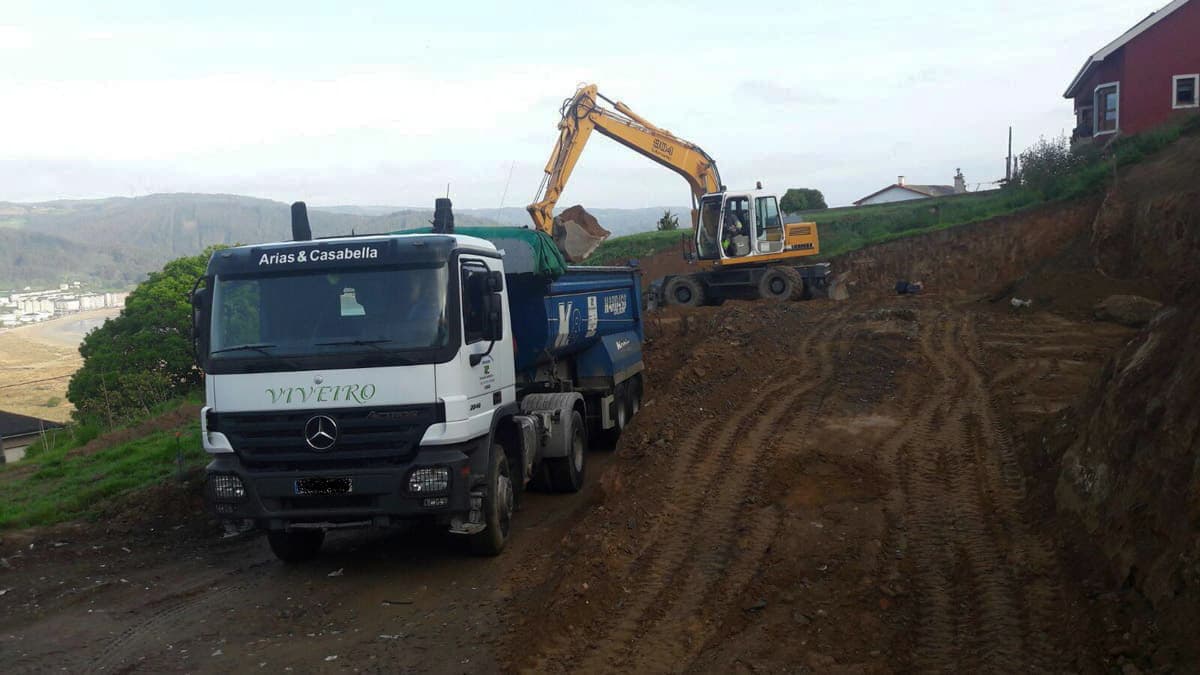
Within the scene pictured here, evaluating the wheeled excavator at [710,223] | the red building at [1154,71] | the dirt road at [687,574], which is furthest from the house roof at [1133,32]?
the dirt road at [687,574]

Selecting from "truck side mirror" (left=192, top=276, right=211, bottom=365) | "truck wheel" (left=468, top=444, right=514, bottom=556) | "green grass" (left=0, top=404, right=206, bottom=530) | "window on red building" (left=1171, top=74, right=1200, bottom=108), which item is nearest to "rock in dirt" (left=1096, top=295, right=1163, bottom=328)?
"truck wheel" (left=468, top=444, right=514, bottom=556)

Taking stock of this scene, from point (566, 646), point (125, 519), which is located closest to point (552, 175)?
point (125, 519)

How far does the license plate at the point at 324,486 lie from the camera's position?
7.56 meters

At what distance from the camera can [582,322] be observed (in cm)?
1211

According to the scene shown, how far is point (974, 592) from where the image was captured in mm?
6055

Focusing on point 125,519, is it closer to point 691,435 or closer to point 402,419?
point 402,419

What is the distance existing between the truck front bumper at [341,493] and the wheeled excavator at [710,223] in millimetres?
18575

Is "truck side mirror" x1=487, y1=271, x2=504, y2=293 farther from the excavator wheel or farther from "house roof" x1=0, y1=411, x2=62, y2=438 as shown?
"house roof" x1=0, y1=411, x2=62, y2=438

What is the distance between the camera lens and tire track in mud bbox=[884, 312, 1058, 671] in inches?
209

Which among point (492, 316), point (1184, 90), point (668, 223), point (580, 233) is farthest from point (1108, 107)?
point (492, 316)

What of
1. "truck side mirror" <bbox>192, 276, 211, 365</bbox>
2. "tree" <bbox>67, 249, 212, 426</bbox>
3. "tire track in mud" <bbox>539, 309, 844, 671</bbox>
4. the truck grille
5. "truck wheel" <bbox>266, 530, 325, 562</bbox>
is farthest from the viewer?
"tree" <bbox>67, 249, 212, 426</bbox>

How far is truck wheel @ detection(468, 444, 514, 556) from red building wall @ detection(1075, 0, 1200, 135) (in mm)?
29288

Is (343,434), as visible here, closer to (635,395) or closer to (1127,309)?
(635,395)

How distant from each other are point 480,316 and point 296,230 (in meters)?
2.79
